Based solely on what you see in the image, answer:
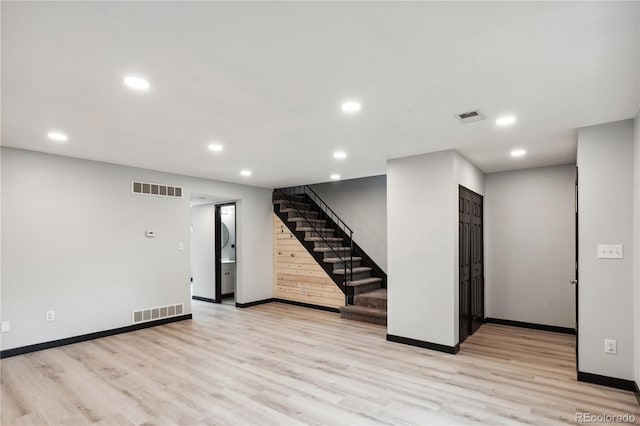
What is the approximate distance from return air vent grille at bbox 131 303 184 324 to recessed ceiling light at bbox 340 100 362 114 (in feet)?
15.2

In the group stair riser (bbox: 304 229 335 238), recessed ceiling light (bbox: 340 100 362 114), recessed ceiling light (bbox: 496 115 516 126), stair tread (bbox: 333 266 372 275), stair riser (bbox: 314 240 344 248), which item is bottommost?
stair tread (bbox: 333 266 372 275)

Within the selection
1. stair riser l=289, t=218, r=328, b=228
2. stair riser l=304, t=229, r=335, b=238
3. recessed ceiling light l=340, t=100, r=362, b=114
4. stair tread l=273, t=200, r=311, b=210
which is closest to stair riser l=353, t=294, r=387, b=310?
stair riser l=304, t=229, r=335, b=238

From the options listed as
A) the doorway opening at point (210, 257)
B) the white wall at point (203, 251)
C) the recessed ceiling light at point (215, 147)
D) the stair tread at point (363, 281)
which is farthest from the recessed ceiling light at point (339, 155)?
the white wall at point (203, 251)

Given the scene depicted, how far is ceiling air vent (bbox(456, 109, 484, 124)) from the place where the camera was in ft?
10.2

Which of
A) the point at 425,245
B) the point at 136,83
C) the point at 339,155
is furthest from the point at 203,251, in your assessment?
the point at 136,83

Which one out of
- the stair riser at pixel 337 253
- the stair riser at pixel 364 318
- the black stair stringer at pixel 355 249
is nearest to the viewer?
the stair riser at pixel 364 318

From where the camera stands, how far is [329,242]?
7738 mm

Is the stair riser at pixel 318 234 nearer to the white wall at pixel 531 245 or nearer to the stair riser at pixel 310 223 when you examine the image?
the stair riser at pixel 310 223

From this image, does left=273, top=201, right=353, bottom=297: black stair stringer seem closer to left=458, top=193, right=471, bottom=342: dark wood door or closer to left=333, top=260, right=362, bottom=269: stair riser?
left=333, top=260, right=362, bottom=269: stair riser

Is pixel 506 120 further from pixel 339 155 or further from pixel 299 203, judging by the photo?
pixel 299 203

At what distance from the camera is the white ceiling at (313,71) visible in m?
1.75

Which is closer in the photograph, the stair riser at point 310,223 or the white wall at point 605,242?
the white wall at point 605,242

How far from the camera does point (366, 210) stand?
7.73m

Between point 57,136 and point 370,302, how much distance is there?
507cm
